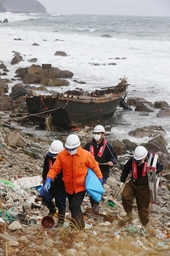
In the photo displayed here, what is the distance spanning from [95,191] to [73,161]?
570 mm

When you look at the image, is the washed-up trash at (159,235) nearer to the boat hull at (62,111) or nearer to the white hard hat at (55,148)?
the white hard hat at (55,148)

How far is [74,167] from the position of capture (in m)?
4.99

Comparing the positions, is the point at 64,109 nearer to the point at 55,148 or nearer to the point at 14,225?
the point at 55,148

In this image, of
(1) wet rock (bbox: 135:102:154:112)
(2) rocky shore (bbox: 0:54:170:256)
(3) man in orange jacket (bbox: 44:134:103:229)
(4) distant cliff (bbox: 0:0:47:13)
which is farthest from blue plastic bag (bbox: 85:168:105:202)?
(4) distant cliff (bbox: 0:0:47:13)

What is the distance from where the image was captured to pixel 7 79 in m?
24.3

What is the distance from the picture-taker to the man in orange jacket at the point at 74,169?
4957mm

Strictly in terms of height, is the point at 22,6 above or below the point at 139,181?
above

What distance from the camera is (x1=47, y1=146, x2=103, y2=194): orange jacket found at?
4.99m

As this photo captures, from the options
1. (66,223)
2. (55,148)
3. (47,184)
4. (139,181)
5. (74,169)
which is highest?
(55,148)

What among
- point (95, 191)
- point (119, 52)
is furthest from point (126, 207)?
point (119, 52)

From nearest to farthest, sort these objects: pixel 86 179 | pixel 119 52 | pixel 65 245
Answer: pixel 65 245
pixel 86 179
pixel 119 52

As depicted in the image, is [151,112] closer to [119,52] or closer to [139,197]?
[139,197]

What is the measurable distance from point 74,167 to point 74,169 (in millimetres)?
27

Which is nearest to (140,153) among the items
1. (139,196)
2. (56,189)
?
(139,196)
